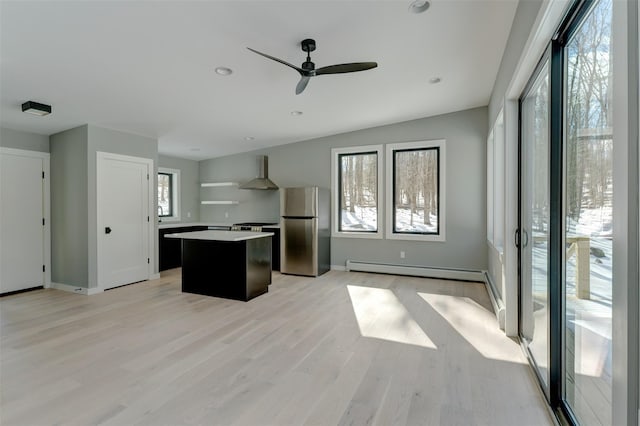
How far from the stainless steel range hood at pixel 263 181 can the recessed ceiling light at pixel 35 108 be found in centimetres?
320

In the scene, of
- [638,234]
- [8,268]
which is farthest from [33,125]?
[638,234]

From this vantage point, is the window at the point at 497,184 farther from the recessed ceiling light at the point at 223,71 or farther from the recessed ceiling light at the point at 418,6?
the recessed ceiling light at the point at 223,71

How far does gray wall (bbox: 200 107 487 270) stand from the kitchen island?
6.71 ft

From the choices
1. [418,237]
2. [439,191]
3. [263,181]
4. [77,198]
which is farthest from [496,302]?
[77,198]

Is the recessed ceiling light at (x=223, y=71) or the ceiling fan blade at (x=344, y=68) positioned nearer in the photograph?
the ceiling fan blade at (x=344, y=68)

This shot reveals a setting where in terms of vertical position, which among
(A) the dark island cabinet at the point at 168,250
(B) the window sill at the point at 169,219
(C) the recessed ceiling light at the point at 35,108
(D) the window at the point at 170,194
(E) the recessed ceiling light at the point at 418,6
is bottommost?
(A) the dark island cabinet at the point at 168,250

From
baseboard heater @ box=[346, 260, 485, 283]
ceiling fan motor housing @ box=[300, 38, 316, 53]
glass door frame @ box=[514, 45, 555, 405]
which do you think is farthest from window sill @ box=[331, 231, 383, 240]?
ceiling fan motor housing @ box=[300, 38, 316, 53]

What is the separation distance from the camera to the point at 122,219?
492cm

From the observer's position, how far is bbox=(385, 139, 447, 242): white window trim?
204 inches

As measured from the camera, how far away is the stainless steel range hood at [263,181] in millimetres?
6264

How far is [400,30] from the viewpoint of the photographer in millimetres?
2674

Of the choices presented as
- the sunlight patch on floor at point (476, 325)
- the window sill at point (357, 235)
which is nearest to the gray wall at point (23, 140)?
the window sill at point (357, 235)

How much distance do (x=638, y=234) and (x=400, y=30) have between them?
2426mm

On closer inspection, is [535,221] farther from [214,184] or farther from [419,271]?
[214,184]
